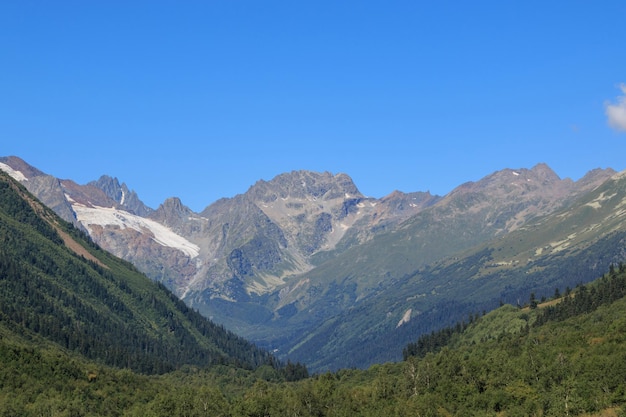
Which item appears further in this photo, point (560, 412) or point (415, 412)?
point (415, 412)

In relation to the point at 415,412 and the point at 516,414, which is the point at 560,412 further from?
the point at 415,412

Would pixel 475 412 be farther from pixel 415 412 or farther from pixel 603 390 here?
pixel 603 390

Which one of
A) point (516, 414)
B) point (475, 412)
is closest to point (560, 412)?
point (516, 414)

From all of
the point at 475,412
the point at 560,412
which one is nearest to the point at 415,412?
the point at 475,412

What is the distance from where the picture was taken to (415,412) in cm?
19850

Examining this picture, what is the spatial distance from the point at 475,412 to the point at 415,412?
14.5 meters

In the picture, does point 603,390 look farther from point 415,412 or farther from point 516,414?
point 415,412

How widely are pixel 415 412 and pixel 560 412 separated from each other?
34.7 meters

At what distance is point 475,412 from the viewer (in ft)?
655

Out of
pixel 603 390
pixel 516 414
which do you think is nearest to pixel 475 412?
pixel 516 414

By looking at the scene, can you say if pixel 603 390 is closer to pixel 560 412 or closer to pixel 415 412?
pixel 560 412

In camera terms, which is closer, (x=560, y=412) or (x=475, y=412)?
(x=560, y=412)

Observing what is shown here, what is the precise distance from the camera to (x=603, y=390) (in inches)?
7594

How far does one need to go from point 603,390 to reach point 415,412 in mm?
43534
